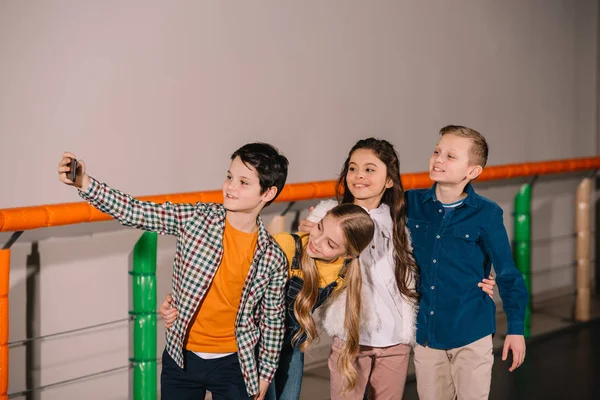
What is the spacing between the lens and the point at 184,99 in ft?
10.4

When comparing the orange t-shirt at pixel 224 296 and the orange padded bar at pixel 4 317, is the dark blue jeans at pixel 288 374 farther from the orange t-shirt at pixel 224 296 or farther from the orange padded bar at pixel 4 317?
the orange padded bar at pixel 4 317

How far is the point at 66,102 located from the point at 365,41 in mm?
1408

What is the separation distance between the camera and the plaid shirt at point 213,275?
81.0 inches

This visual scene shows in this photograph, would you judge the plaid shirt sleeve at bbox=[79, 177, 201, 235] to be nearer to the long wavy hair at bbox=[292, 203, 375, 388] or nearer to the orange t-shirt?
the orange t-shirt

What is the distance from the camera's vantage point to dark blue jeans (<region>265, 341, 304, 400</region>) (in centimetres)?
235

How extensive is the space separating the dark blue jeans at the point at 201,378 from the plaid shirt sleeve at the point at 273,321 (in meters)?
0.06

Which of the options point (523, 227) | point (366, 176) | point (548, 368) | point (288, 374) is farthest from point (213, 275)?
point (523, 227)

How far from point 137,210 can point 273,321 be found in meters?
0.41

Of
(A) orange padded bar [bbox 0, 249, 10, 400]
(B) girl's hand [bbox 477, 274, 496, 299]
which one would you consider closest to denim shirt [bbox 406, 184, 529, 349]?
(B) girl's hand [bbox 477, 274, 496, 299]

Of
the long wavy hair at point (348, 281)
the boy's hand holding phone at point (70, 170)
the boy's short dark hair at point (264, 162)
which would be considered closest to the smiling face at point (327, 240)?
the long wavy hair at point (348, 281)

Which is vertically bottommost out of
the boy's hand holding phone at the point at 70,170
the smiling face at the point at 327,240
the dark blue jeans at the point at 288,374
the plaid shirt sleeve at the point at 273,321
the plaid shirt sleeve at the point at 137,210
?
the dark blue jeans at the point at 288,374

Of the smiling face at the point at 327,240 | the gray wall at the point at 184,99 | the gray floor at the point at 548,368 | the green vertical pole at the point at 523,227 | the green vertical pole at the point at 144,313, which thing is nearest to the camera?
the smiling face at the point at 327,240

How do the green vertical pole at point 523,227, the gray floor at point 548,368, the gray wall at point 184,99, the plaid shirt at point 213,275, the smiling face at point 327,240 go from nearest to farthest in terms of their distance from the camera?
the plaid shirt at point 213,275
the smiling face at point 327,240
the gray wall at point 184,99
the gray floor at point 548,368
the green vertical pole at point 523,227

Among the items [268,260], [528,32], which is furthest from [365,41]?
[268,260]
